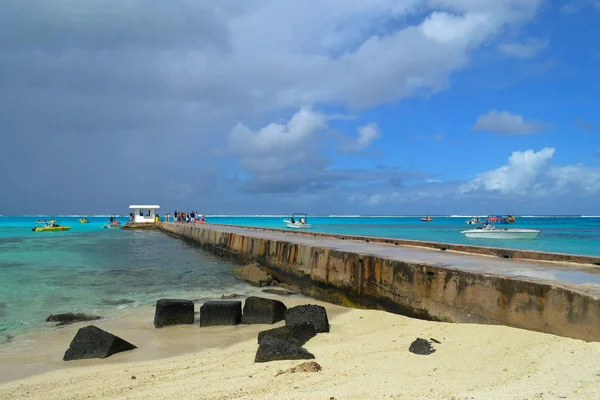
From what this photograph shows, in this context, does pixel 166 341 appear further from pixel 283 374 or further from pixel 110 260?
pixel 110 260

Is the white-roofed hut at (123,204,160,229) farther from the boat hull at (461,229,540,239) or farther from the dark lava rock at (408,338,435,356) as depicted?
the dark lava rock at (408,338,435,356)

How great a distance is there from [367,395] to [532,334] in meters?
2.27

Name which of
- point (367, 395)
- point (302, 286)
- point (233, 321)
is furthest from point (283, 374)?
point (302, 286)

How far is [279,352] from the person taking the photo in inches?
195

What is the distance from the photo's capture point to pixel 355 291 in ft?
29.2

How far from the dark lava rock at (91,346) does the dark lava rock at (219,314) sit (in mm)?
1746

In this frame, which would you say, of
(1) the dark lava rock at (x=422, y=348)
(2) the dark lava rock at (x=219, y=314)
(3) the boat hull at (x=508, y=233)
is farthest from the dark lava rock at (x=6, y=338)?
(3) the boat hull at (x=508, y=233)

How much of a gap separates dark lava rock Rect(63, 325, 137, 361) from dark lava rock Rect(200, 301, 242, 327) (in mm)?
1746

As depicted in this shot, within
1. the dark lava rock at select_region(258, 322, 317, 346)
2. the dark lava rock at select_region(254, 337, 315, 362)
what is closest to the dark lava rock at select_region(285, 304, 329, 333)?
the dark lava rock at select_region(258, 322, 317, 346)

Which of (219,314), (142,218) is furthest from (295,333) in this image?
(142,218)

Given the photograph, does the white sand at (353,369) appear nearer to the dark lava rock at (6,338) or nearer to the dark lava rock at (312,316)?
the dark lava rock at (312,316)

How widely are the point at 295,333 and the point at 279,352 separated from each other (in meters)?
1.01

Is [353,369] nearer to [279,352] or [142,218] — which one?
[279,352]

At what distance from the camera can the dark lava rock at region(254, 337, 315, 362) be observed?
493 centimetres
